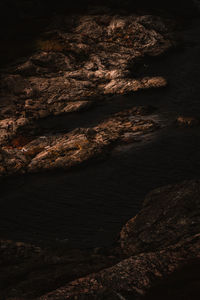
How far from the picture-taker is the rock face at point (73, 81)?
3194cm

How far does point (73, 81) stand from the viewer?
47812 millimetres

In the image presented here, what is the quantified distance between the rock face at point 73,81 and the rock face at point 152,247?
12.7m

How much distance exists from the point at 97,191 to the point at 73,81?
27.2 metres

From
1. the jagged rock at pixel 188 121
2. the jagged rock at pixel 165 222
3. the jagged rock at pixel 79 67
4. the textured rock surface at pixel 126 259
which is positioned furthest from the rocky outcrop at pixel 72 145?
the jagged rock at pixel 165 222

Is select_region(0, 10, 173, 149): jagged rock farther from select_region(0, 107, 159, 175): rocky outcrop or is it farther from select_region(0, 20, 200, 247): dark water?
select_region(0, 20, 200, 247): dark water

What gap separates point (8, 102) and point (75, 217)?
1154 inches

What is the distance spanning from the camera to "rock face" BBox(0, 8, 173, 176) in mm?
31944

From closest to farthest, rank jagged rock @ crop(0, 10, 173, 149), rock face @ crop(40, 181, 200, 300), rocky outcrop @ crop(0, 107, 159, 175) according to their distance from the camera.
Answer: rock face @ crop(40, 181, 200, 300) → rocky outcrop @ crop(0, 107, 159, 175) → jagged rock @ crop(0, 10, 173, 149)

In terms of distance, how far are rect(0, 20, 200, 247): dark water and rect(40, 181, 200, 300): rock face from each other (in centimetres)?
261

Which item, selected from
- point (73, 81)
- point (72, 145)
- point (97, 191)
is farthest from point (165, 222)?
point (73, 81)

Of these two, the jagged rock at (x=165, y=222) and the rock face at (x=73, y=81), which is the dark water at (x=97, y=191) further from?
the rock face at (x=73, y=81)

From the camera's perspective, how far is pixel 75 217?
74.2 ft

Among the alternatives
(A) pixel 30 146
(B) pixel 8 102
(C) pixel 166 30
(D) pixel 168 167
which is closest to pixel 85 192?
(D) pixel 168 167

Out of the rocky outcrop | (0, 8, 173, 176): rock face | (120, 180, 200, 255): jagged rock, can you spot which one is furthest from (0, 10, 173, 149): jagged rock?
(120, 180, 200, 255): jagged rock
